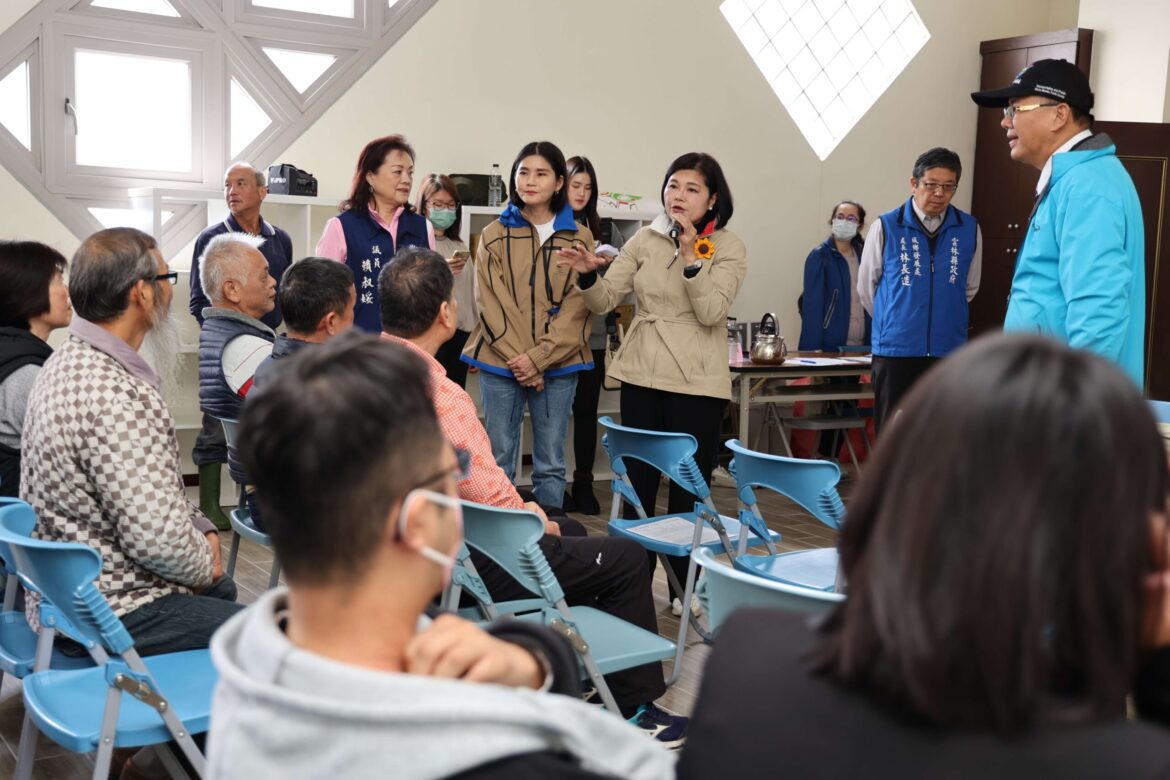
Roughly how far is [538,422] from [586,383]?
119 centimetres

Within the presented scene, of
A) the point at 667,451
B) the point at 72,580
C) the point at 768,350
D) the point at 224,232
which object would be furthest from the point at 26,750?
the point at 768,350

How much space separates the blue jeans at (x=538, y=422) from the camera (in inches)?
171

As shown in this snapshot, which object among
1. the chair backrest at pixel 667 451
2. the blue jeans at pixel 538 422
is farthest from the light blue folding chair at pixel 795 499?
the blue jeans at pixel 538 422

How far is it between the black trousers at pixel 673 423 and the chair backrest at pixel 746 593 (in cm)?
168

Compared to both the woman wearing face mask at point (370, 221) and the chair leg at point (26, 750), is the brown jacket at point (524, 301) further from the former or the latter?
the chair leg at point (26, 750)

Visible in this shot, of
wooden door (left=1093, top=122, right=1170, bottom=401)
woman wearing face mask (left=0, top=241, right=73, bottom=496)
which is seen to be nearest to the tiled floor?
woman wearing face mask (left=0, top=241, right=73, bottom=496)

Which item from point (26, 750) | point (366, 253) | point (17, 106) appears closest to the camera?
point (26, 750)

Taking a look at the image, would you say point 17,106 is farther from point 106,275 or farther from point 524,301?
point 106,275

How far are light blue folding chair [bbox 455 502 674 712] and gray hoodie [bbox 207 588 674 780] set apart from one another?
1.24m

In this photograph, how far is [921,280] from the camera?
477 centimetres

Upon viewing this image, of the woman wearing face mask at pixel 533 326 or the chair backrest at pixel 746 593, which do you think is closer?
the chair backrest at pixel 746 593

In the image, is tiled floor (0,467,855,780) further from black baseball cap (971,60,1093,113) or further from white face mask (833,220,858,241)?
black baseball cap (971,60,1093,113)

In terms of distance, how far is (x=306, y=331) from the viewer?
305 centimetres

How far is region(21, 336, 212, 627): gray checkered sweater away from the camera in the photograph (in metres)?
2.02
